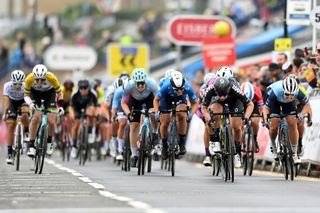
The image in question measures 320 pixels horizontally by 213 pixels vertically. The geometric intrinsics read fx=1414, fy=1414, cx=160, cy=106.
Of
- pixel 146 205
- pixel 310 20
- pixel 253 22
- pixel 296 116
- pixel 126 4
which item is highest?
pixel 126 4

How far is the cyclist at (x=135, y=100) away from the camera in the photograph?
24281mm

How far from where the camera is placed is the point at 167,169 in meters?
27.5

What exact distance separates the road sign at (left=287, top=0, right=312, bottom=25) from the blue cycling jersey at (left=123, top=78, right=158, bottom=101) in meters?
5.32

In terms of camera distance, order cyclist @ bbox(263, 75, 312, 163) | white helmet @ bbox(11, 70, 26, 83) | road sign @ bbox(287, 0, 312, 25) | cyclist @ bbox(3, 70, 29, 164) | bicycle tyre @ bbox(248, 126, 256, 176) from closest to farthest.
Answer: cyclist @ bbox(263, 75, 312, 163) → bicycle tyre @ bbox(248, 126, 256, 176) → white helmet @ bbox(11, 70, 26, 83) → cyclist @ bbox(3, 70, 29, 164) → road sign @ bbox(287, 0, 312, 25)

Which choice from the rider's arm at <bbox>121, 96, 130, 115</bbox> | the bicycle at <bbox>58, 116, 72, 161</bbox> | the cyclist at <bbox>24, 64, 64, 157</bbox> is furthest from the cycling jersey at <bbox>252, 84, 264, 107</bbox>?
the bicycle at <bbox>58, 116, 72, 161</bbox>

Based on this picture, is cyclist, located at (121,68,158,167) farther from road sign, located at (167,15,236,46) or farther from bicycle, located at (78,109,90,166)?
road sign, located at (167,15,236,46)

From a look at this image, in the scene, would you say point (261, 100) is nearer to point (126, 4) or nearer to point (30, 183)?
point (30, 183)

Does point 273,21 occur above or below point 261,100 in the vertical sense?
above

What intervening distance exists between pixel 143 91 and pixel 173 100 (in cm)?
88

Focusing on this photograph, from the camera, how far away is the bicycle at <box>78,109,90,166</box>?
29594mm

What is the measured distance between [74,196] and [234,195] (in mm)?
2076

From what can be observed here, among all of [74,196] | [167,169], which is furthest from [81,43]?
[74,196]

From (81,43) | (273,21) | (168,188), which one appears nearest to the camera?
(168,188)

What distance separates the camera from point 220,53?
128ft
